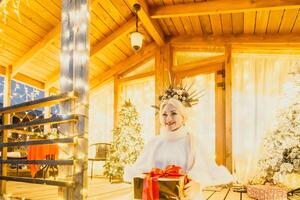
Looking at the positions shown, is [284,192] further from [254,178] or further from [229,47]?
[229,47]

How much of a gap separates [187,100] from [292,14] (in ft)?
12.4

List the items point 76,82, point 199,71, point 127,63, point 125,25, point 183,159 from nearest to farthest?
point 183,159 < point 76,82 < point 125,25 < point 199,71 < point 127,63

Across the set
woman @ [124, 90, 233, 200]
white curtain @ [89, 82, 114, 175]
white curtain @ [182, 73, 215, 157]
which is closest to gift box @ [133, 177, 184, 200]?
woman @ [124, 90, 233, 200]

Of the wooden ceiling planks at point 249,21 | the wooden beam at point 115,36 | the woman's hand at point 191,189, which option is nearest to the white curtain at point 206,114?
the wooden ceiling planks at point 249,21

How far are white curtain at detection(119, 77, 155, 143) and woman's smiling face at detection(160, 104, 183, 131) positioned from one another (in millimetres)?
4952

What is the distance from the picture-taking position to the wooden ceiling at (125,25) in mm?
5395

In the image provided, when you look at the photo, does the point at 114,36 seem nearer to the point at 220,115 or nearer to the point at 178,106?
the point at 220,115

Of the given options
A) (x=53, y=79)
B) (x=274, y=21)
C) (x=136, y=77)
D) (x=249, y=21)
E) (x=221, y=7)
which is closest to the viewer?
(x=221, y=7)

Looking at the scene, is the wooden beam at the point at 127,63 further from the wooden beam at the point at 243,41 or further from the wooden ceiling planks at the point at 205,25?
the wooden ceiling planks at the point at 205,25

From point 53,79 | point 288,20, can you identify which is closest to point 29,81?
point 53,79

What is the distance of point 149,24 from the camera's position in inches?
239

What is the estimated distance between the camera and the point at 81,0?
3.39m

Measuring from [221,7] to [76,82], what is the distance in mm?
2897

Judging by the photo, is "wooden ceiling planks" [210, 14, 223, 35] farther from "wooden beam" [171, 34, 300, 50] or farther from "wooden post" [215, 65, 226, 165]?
"wooden post" [215, 65, 226, 165]
